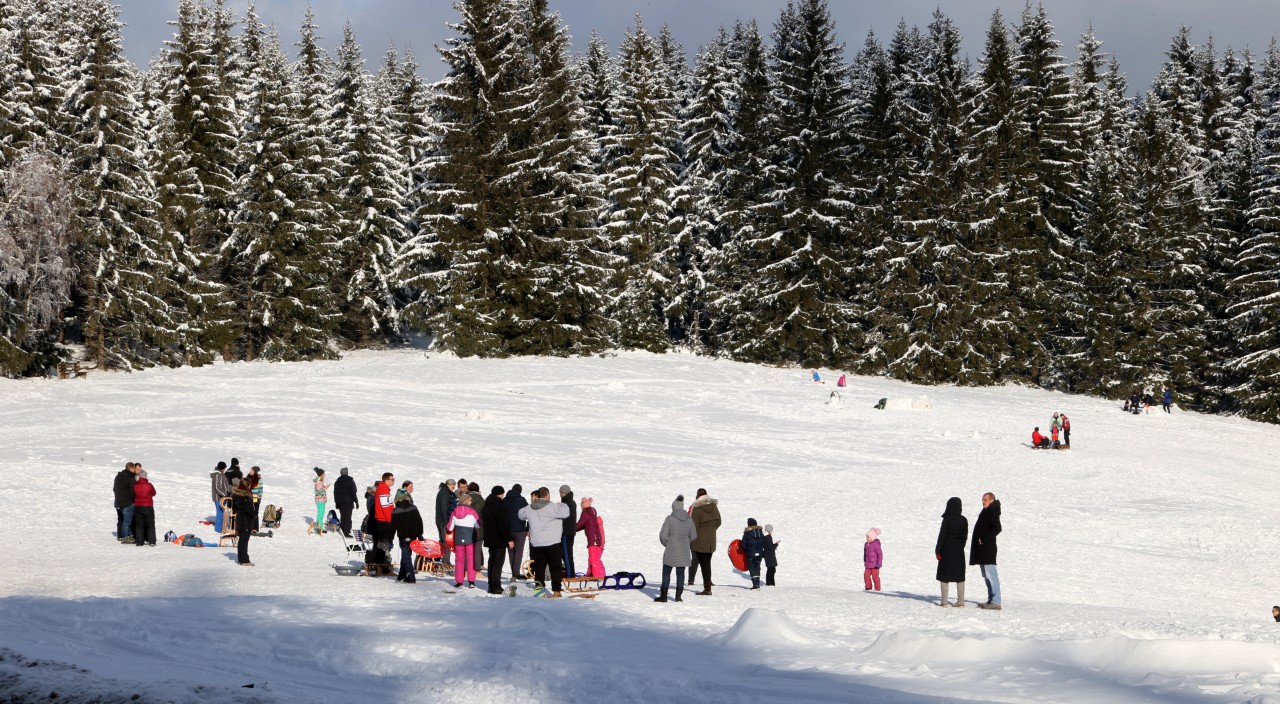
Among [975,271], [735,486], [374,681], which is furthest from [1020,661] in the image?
[975,271]

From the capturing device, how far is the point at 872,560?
647 inches

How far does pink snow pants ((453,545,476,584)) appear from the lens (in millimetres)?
13477

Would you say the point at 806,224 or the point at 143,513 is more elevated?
the point at 806,224

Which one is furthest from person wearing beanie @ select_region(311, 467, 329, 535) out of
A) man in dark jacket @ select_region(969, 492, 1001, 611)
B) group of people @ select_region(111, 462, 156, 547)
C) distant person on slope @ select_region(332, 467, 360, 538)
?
man in dark jacket @ select_region(969, 492, 1001, 611)

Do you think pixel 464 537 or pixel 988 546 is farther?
pixel 464 537

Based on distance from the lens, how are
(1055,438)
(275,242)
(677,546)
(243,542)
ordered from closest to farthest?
(677,546)
(243,542)
(1055,438)
(275,242)

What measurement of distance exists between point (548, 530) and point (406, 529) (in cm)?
200

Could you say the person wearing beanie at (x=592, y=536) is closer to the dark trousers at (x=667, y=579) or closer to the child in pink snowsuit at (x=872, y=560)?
the dark trousers at (x=667, y=579)

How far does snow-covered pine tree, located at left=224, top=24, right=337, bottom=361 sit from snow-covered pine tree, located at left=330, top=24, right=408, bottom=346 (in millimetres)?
3193

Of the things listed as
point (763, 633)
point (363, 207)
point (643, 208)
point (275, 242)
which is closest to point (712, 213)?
point (643, 208)

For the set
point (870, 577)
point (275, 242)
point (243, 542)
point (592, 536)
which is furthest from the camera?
point (275, 242)

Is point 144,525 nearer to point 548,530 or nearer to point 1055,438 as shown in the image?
point 548,530

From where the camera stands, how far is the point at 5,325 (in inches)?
1395

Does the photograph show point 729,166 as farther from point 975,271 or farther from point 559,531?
point 559,531
